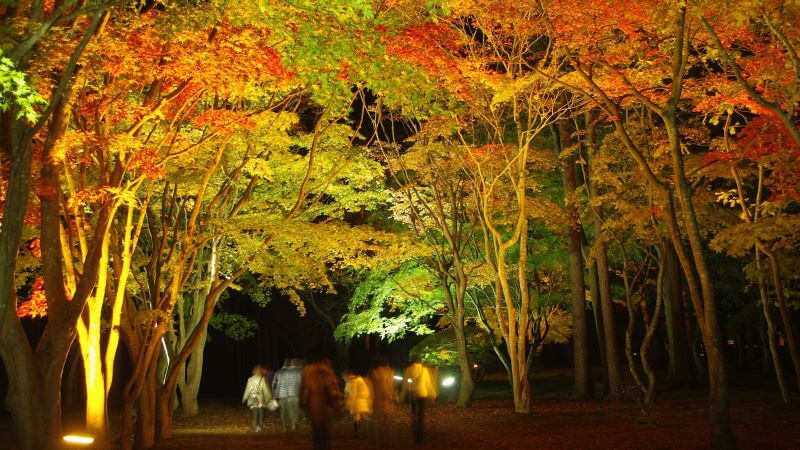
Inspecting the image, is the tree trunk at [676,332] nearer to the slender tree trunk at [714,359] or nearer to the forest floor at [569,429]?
the forest floor at [569,429]

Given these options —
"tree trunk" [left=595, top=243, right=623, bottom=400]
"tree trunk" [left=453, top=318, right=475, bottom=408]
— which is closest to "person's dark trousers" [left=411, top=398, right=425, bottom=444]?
"tree trunk" [left=453, top=318, right=475, bottom=408]

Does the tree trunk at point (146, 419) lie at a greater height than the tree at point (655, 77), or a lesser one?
lesser

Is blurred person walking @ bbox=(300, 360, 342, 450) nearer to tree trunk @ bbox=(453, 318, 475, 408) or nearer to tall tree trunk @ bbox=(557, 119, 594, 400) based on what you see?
tree trunk @ bbox=(453, 318, 475, 408)

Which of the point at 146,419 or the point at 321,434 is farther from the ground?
the point at 321,434

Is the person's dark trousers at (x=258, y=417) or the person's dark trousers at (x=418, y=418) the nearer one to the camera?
the person's dark trousers at (x=418, y=418)

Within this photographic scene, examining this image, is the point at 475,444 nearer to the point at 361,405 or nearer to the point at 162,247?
the point at 361,405

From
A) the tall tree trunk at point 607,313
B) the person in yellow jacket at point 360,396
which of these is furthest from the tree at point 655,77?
the person in yellow jacket at point 360,396

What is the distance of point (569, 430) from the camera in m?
14.0

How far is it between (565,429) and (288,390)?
6.26 m

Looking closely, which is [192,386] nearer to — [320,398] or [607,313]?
[607,313]

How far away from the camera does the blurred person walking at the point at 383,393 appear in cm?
1137

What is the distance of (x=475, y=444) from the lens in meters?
12.7

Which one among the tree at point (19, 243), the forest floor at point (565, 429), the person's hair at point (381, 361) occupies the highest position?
the tree at point (19, 243)

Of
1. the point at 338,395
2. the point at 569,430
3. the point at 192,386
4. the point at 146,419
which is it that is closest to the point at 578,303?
the point at 569,430
